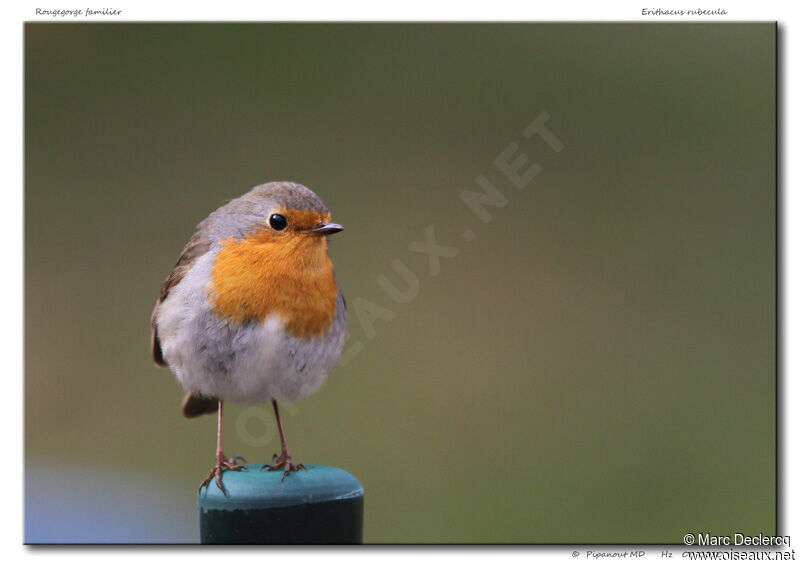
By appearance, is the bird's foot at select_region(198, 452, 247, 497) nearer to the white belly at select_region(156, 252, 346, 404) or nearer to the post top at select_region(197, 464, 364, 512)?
the post top at select_region(197, 464, 364, 512)

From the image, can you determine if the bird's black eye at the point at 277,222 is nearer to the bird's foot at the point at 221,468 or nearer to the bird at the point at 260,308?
the bird at the point at 260,308

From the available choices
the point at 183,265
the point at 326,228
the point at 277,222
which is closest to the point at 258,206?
the point at 277,222

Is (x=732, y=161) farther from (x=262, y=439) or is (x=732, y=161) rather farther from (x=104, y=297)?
(x=104, y=297)

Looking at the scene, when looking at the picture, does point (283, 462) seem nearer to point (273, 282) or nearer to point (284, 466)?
point (284, 466)

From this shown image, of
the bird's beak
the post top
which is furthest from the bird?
the post top

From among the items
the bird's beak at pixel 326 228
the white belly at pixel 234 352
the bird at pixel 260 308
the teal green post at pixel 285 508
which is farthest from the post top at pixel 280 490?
the bird's beak at pixel 326 228

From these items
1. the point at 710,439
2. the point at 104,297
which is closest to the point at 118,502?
the point at 104,297
